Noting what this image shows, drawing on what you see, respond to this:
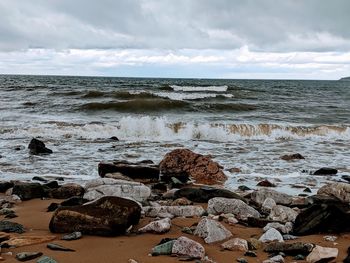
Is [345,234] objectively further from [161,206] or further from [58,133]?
[58,133]

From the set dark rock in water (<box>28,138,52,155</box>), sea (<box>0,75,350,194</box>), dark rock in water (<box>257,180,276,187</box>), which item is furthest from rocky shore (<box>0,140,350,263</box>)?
dark rock in water (<box>28,138,52,155</box>)

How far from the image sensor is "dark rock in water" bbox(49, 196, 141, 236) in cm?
503

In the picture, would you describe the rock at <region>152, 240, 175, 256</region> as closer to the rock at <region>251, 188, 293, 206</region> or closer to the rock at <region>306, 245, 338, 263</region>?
the rock at <region>306, 245, 338, 263</region>

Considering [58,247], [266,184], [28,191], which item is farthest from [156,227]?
[266,184]

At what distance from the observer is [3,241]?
473 centimetres

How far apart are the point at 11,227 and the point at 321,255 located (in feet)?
11.5

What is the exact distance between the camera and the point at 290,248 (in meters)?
4.62

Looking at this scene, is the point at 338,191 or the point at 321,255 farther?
the point at 338,191

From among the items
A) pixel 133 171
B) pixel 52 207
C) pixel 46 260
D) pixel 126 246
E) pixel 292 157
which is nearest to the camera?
pixel 46 260

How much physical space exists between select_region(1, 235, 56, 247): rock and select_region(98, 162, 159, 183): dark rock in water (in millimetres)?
4431

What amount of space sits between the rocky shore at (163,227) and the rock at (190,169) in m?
2.01

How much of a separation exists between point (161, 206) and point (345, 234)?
8.35 ft

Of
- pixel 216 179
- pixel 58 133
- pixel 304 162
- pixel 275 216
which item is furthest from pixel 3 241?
pixel 58 133

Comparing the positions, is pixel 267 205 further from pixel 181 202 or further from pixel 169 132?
pixel 169 132
